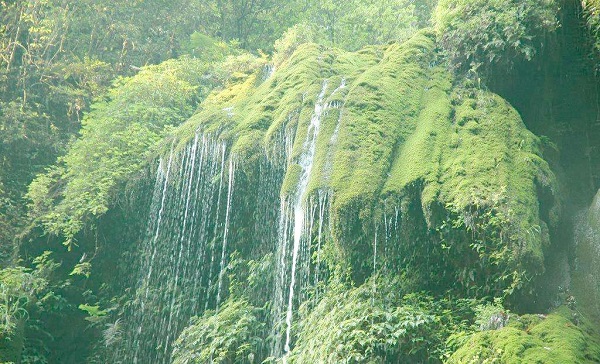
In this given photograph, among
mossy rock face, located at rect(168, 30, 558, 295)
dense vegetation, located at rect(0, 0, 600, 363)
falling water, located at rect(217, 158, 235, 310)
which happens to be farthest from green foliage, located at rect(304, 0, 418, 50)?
falling water, located at rect(217, 158, 235, 310)

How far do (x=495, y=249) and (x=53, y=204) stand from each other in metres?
9.28

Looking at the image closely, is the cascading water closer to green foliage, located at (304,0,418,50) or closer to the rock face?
the rock face

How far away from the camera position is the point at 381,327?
26.2 ft

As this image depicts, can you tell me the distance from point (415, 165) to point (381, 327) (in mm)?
2525

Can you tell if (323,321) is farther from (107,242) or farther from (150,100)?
(150,100)

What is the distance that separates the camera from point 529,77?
10359 mm

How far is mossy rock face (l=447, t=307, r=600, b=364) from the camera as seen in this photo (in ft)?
21.1

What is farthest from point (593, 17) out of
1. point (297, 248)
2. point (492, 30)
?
point (297, 248)

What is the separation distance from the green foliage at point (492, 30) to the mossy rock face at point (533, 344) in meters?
4.48

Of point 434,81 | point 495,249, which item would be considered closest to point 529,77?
point 434,81

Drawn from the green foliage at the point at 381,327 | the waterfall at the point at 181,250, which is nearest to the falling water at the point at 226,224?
the waterfall at the point at 181,250

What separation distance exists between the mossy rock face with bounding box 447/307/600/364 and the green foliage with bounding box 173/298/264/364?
3.81 m

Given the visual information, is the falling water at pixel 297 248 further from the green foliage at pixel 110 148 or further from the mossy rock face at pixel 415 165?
the green foliage at pixel 110 148

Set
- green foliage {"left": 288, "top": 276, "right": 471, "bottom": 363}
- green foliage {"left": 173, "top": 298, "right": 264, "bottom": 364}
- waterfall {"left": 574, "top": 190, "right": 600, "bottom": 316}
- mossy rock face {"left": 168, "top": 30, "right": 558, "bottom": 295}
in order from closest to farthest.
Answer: green foliage {"left": 288, "top": 276, "right": 471, "bottom": 363}
mossy rock face {"left": 168, "top": 30, "right": 558, "bottom": 295}
waterfall {"left": 574, "top": 190, "right": 600, "bottom": 316}
green foliage {"left": 173, "top": 298, "right": 264, "bottom": 364}
